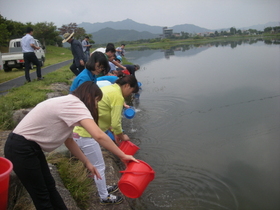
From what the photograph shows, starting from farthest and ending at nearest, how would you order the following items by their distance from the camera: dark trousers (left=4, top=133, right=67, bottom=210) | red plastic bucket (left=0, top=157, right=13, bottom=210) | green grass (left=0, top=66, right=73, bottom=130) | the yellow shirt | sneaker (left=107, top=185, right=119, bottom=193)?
green grass (left=0, top=66, right=73, bottom=130), sneaker (left=107, top=185, right=119, bottom=193), the yellow shirt, dark trousers (left=4, top=133, right=67, bottom=210), red plastic bucket (left=0, top=157, right=13, bottom=210)

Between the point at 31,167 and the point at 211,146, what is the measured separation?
156 inches

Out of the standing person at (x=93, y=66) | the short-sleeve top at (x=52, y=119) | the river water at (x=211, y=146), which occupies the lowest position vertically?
the river water at (x=211, y=146)

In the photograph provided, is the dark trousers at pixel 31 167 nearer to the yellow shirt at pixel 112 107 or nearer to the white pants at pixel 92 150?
the white pants at pixel 92 150

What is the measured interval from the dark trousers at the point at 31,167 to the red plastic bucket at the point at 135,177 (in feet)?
2.21

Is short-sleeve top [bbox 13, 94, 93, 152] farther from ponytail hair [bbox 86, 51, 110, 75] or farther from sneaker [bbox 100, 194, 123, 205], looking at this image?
ponytail hair [bbox 86, 51, 110, 75]

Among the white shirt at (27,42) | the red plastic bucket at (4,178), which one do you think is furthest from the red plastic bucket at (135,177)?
the white shirt at (27,42)

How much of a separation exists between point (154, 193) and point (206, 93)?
6.25 m

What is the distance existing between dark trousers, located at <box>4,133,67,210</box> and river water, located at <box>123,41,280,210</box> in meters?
1.71

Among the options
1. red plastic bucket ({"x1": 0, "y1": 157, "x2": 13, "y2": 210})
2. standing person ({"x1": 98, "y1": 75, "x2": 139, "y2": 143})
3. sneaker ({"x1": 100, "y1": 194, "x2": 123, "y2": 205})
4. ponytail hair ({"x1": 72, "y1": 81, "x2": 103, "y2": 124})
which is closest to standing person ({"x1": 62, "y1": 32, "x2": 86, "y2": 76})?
standing person ({"x1": 98, "y1": 75, "x2": 139, "y2": 143})

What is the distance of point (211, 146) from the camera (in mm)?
4984

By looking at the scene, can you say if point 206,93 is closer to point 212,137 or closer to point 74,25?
point 212,137

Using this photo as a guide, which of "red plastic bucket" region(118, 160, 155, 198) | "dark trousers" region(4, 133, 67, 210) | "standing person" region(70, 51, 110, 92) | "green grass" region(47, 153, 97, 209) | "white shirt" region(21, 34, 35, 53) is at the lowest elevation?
"green grass" region(47, 153, 97, 209)

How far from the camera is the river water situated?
3550mm

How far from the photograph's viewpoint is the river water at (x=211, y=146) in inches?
140
